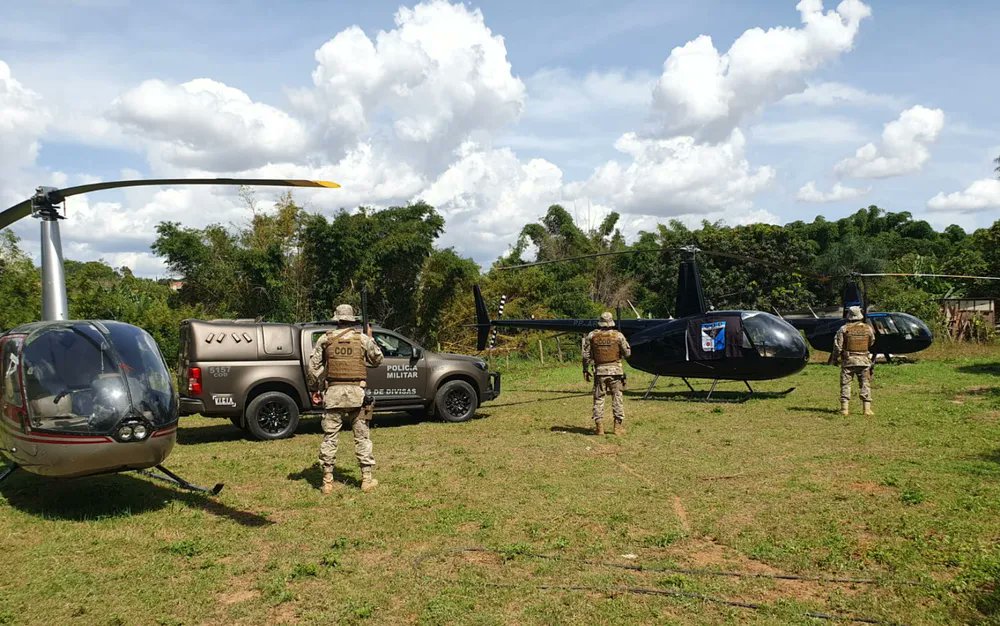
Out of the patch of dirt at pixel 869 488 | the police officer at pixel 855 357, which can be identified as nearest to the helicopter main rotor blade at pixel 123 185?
the patch of dirt at pixel 869 488

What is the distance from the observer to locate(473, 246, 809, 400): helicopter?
46.6 ft

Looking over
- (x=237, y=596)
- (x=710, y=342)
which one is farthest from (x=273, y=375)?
(x=710, y=342)

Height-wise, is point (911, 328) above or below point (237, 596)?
above

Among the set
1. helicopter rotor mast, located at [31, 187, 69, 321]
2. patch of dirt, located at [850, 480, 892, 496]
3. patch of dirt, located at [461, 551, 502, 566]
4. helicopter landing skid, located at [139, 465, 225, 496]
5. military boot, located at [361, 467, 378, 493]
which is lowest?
patch of dirt, located at [850, 480, 892, 496]

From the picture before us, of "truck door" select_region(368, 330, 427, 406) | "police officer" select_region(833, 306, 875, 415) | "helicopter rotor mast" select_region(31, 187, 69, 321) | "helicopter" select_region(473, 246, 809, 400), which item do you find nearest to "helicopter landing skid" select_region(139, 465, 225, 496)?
"helicopter rotor mast" select_region(31, 187, 69, 321)

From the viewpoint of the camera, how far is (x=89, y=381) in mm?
6543

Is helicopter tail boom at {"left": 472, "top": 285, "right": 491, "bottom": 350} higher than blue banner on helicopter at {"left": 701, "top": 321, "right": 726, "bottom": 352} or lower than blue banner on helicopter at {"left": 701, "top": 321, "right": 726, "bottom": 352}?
higher

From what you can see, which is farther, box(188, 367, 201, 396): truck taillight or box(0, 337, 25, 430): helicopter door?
box(188, 367, 201, 396): truck taillight

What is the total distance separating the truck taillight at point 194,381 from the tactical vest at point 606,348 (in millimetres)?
6140

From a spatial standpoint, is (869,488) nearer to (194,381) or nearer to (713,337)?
(713,337)

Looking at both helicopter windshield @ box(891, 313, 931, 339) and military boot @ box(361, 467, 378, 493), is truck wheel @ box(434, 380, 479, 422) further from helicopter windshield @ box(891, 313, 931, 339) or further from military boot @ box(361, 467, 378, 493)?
helicopter windshield @ box(891, 313, 931, 339)

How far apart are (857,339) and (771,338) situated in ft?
6.04

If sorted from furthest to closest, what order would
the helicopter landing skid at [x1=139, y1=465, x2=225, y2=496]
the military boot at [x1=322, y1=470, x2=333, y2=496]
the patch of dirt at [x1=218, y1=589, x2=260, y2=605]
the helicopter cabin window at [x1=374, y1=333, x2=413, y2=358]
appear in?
1. the helicopter cabin window at [x1=374, y1=333, x2=413, y2=358]
2. the military boot at [x1=322, y1=470, x2=333, y2=496]
3. the helicopter landing skid at [x1=139, y1=465, x2=225, y2=496]
4. the patch of dirt at [x1=218, y1=589, x2=260, y2=605]

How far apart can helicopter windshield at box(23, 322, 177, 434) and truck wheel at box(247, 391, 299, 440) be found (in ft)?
13.4
